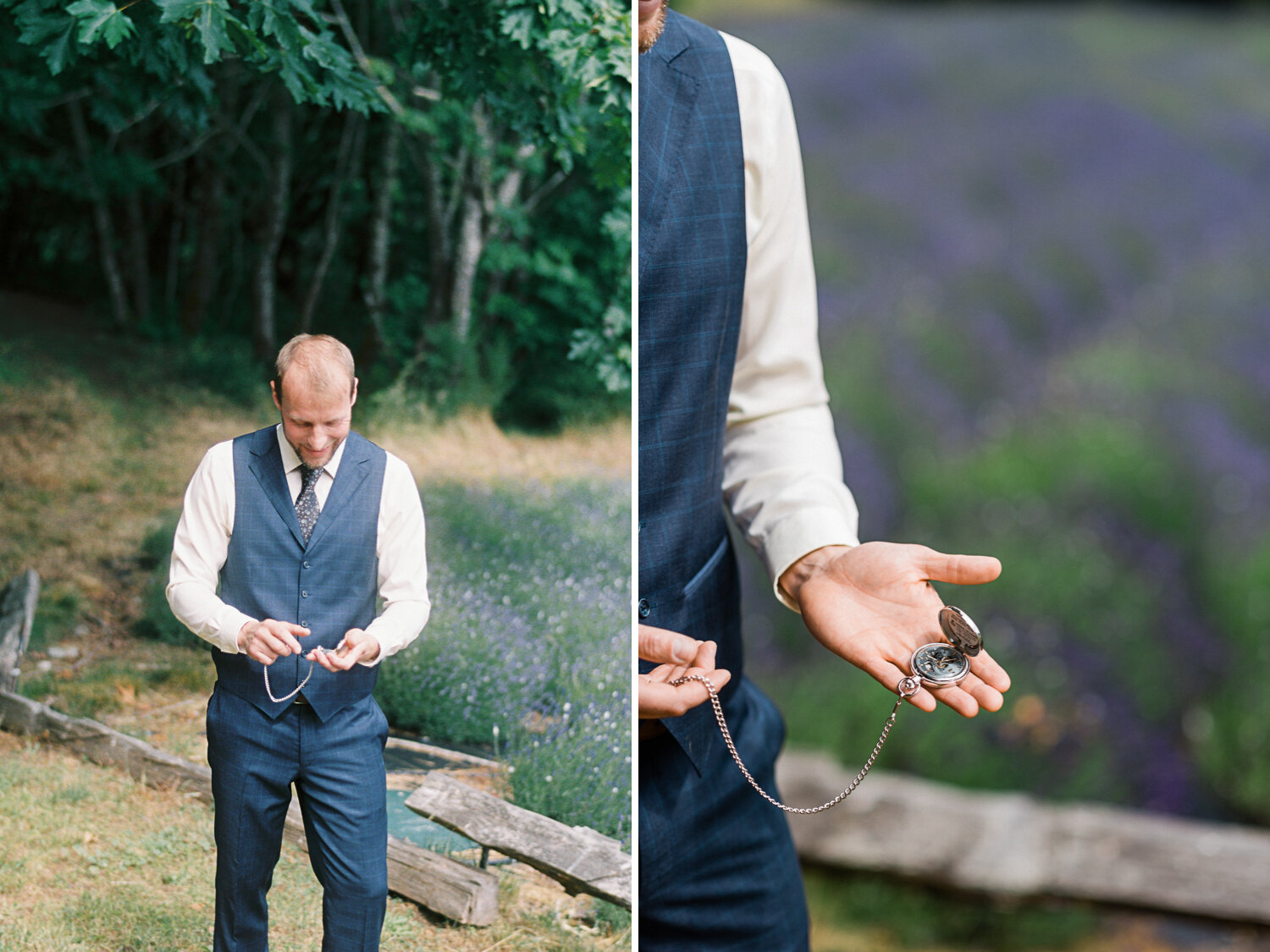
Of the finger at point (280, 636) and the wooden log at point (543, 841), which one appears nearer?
the finger at point (280, 636)

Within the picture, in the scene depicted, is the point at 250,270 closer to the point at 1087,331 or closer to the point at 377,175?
the point at 377,175

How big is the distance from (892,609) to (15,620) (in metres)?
0.95

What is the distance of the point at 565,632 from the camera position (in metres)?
1.21

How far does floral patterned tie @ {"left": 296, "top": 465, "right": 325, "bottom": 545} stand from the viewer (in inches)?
40.3

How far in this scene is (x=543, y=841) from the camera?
1.15m

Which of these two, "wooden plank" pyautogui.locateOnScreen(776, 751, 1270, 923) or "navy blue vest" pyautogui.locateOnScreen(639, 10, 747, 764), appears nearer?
"navy blue vest" pyautogui.locateOnScreen(639, 10, 747, 764)

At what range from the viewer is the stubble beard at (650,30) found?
3.70 ft

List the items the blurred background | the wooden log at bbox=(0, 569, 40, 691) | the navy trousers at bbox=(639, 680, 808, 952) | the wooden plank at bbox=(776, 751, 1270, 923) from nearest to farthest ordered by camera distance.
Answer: the wooden log at bbox=(0, 569, 40, 691)
the navy trousers at bbox=(639, 680, 808, 952)
the wooden plank at bbox=(776, 751, 1270, 923)
the blurred background

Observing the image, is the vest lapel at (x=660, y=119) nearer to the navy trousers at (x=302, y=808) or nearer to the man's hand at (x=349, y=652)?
the man's hand at (x=349, y=652)

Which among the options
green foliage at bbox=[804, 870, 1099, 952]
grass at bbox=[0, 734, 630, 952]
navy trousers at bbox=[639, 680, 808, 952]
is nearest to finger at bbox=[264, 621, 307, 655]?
grass at bbox=[0, 734, 630, 952]

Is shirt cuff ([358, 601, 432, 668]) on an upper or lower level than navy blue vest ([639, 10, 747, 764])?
lower

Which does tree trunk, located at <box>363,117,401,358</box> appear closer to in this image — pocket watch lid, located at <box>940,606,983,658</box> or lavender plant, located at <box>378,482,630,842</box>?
lavender plant, located at <box>378,482,630,842</box>

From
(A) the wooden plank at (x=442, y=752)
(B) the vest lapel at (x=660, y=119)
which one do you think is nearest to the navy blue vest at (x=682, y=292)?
(B) the vest lapel at (x=660, y=119)

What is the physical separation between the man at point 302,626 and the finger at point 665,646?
0.25 m
